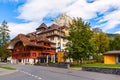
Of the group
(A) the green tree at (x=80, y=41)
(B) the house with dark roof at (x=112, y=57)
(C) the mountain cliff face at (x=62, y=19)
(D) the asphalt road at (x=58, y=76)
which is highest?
(C) the mountain cliff face at (x=62, y=19)

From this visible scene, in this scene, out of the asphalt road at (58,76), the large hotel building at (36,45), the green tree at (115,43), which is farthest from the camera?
the large hotel building at (36,45)

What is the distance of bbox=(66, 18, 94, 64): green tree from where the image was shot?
5709cm

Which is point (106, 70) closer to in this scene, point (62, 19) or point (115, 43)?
point (115, 43)

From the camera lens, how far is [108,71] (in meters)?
32.2

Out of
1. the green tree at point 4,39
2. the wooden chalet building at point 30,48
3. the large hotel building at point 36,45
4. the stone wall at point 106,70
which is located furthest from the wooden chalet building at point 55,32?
the stone wall at point 106,70

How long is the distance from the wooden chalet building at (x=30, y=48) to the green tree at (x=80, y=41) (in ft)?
122

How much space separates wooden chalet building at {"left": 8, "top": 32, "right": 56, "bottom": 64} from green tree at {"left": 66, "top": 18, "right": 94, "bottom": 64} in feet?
122

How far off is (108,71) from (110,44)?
6646 cm

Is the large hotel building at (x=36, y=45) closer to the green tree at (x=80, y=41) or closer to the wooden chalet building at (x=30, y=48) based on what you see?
the wooden chalet building at (x=30, y=48)

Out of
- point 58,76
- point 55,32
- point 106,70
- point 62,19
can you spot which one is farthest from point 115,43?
point 58,76

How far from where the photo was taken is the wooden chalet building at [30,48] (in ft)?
334

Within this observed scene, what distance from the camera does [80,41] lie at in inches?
2264

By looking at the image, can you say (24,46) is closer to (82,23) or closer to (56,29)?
(56,29)

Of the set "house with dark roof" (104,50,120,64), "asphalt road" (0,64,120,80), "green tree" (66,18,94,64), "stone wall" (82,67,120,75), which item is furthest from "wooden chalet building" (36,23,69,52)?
"asphalt road" (0,64,120,80)
